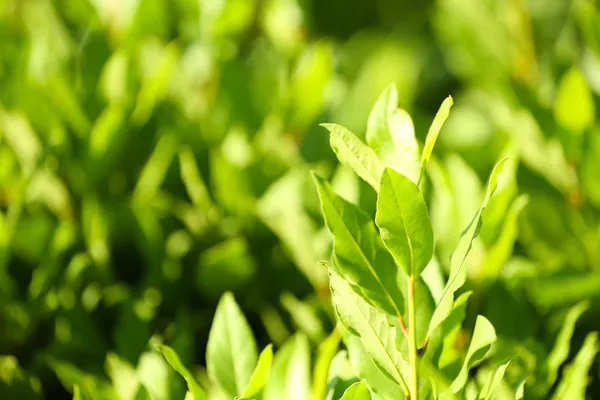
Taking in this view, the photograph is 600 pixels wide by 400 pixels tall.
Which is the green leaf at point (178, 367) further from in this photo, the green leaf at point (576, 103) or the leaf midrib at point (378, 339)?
the green leaf at point (576, 103)

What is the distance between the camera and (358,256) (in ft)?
2.91

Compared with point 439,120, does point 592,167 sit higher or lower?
lower

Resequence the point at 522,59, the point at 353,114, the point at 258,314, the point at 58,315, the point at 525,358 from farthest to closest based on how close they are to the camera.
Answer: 1. the point at 522,59
2. the point at 353,114
3. the point at 258,314
4. the point at 58,315
5. the point at 525,358

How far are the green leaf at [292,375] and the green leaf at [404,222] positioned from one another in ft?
0.86

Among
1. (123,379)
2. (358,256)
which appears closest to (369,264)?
(358,256)

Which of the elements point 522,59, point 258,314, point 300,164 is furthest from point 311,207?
point 522,59

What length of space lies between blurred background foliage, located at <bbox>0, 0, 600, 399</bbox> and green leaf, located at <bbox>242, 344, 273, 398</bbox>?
0.67ft

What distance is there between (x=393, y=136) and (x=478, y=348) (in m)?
0.27

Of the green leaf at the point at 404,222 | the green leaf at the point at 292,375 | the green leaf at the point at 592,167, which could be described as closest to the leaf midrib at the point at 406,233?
the green leaf at the point at 404,222

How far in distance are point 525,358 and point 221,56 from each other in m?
1.07

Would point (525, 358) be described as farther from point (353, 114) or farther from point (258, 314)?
point (353, 114)

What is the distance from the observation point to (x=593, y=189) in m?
1.36

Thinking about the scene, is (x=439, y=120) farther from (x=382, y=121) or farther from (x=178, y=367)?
(x=178, y=367)

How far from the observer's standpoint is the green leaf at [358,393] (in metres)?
0.83
